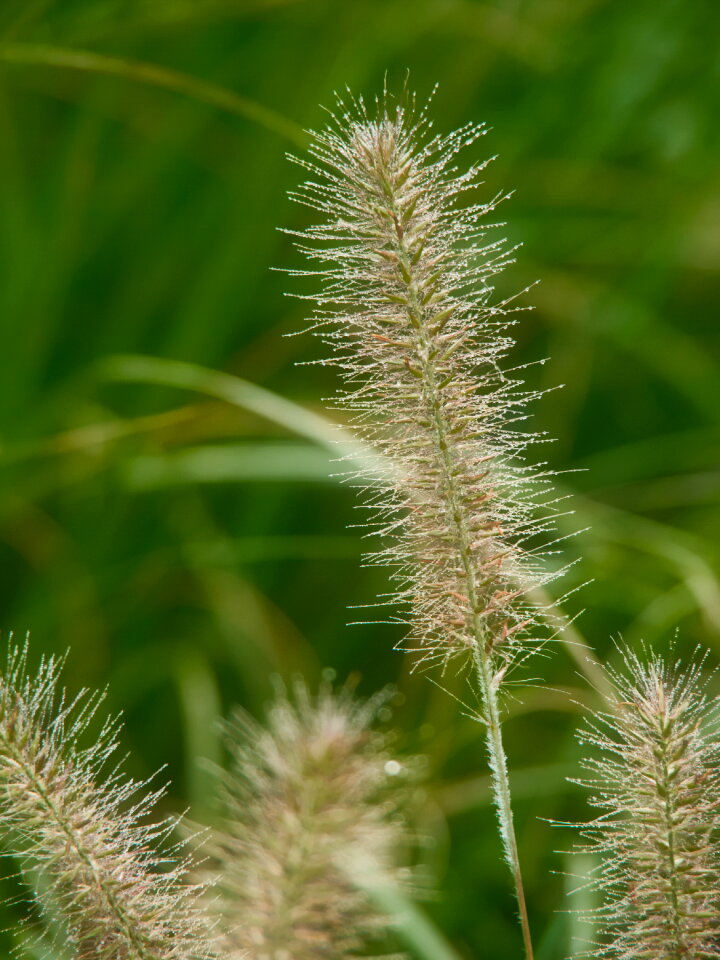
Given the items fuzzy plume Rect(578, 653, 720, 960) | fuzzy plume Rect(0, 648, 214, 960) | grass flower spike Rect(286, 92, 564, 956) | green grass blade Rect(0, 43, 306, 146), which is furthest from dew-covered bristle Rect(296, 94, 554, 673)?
green grass blade Rect(0, 43, 306, 146)

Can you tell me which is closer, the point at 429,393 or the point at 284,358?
the point at 429,393

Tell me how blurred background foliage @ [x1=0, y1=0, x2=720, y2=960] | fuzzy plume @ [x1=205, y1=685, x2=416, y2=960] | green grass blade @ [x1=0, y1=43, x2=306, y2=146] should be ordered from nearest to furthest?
fuzzy plume @ [x1=205, y1=685, x2=416, y2=960] < green grass blade @ [x1=0, y1=43, x2=306, y2=146] < blurred background foliage @ [x1=0, y1=0, x2=720, y2=960]

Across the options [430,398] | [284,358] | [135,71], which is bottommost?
[430,398]

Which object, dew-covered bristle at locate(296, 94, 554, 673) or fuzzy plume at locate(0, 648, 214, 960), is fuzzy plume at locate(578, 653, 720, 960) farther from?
fuzzy plume at locate(0, 648, 214, 960)

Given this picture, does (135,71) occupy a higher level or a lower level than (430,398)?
higher

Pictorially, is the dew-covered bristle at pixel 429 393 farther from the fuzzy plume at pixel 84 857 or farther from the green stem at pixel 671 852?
the fuzzy plume at pixel 84 857

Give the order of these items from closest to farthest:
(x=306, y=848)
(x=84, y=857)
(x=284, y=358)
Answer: (x=84, y=857), (x=306, y=848), (x=284, y=358)

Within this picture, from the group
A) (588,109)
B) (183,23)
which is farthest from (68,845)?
(588,109)

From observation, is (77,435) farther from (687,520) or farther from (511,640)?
(687,520)

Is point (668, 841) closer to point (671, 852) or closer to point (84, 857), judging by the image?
point (671, 852)

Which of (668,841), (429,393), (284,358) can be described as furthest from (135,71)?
(668,841)
